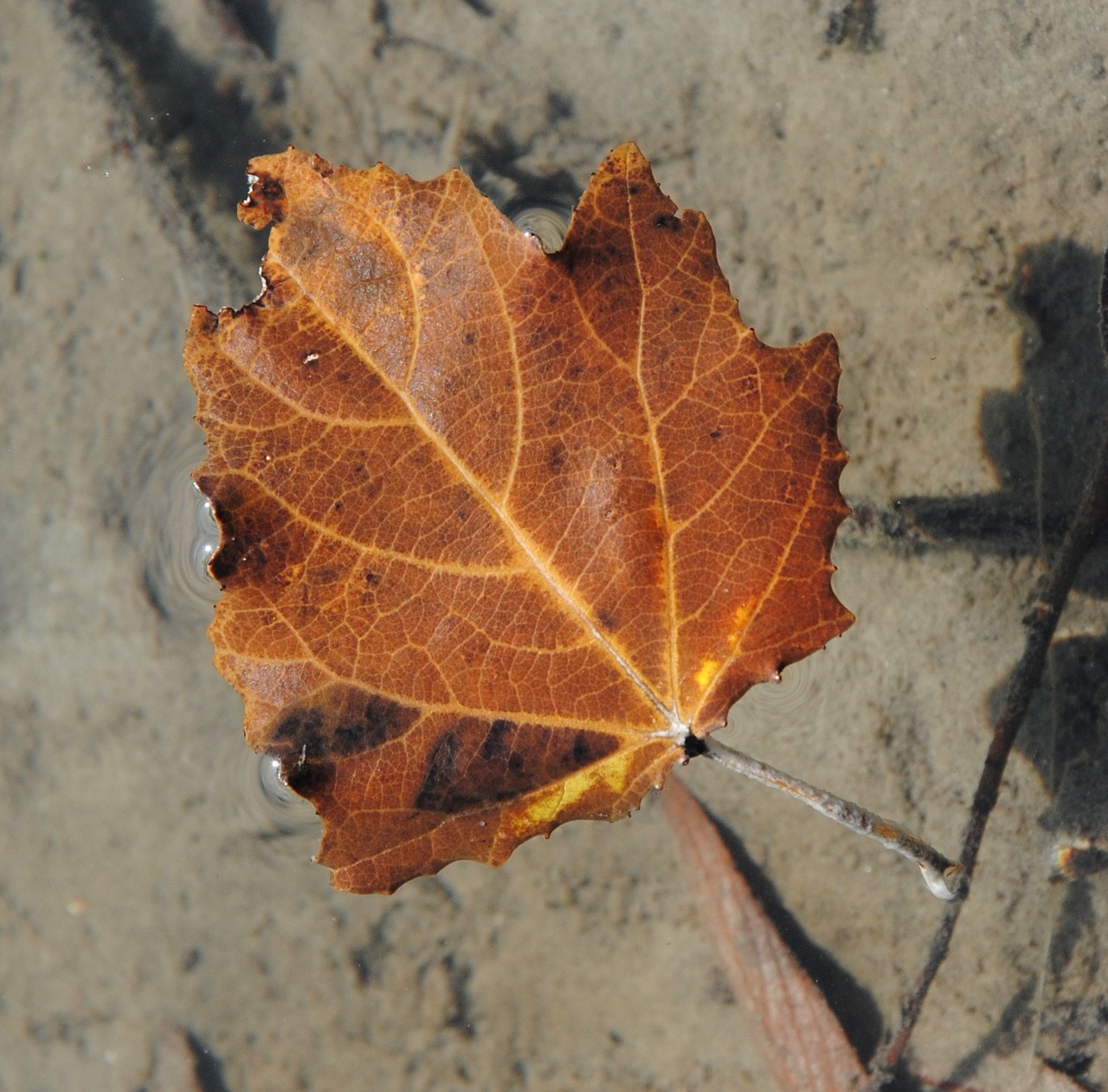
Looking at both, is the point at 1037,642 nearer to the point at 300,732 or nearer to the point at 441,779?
the point at 441,779

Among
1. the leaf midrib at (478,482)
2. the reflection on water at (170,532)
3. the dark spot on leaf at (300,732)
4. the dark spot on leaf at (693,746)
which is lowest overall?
the dark spot on leaf at (693,746)

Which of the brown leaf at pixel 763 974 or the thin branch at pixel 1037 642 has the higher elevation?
the thin branch at pixel 1037 642

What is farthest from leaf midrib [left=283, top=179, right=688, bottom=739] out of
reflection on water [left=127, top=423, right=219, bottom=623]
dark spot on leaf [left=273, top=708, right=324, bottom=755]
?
reflection on water [left=127, top=423, right=219, bottom=623]

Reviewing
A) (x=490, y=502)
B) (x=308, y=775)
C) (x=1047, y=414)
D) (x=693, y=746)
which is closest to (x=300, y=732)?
(x=308, y=775)

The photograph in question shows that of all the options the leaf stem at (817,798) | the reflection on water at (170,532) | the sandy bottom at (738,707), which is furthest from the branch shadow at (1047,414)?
the reflection on water at (170,532)

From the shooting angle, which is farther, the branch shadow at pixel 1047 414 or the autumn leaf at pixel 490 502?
the branch shadow at pixel 1047 414

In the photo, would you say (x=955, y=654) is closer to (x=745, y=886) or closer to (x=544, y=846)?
(x=745, y=886)

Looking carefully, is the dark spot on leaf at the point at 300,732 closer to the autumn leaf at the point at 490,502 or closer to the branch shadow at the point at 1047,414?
the autumn leaf at the point at 490,502

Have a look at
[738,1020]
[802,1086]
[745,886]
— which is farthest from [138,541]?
[802,1086]
